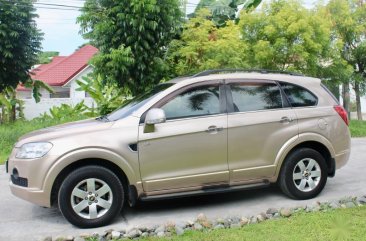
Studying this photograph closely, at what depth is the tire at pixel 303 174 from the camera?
6.01m

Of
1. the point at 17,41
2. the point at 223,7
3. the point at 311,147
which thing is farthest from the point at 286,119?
the point at 17,41

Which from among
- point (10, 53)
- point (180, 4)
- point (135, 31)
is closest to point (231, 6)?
point (180, 4)

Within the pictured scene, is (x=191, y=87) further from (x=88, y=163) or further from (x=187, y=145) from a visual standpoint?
(x=88, y=163)

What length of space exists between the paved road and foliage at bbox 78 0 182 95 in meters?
4.95

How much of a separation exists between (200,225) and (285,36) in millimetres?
9273

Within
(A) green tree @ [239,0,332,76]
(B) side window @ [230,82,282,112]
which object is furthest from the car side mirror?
(A) green tree @ [239,0,332,76]

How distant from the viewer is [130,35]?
11289 millimetres

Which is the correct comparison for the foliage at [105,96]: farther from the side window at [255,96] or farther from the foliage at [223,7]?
the side window at [255,96]

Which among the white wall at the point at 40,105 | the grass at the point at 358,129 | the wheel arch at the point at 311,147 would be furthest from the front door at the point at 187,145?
the white wall at the point at 40,105

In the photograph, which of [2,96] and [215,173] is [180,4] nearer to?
[2,96]

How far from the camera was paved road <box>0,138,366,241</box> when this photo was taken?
5.23 m

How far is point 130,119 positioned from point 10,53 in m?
9.61

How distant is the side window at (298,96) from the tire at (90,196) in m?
2.60

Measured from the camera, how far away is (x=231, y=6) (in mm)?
15969
